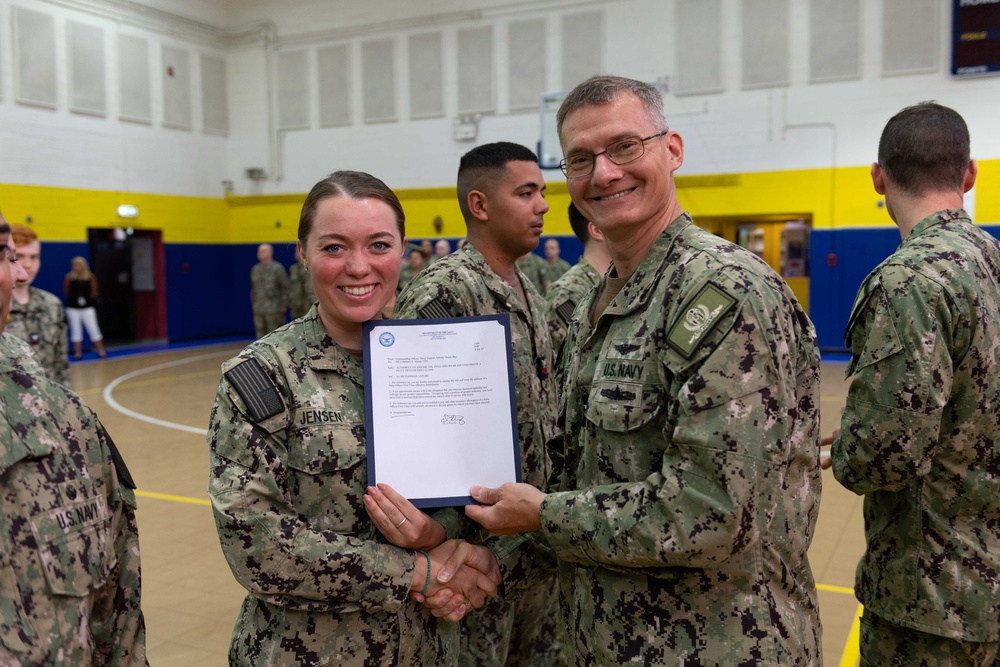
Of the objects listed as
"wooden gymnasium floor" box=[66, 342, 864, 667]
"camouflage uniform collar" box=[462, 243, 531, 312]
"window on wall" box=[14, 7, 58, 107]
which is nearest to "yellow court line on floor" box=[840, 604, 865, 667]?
"wooden gymnasium floor" box=[66, 342, 864, 667]

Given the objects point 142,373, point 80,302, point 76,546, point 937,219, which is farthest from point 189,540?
point 80,302

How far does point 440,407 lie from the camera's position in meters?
1.92

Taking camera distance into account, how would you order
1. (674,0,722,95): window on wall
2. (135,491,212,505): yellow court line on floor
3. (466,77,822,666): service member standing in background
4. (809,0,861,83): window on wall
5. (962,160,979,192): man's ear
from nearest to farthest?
(466,77,822,666): service member standing in background < (962,160,979,192): man's ear < (135,491,212,505): yellow court line on floor < (809,0,861,83): window on wall < (674,0,722,95): window on wall

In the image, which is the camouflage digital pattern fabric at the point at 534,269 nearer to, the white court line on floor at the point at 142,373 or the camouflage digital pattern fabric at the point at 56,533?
the white court line on floor at the point at 142,373

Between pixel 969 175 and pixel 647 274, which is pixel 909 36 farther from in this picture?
pixel 647 274

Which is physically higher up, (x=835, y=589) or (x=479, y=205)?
(x=479, y=205)

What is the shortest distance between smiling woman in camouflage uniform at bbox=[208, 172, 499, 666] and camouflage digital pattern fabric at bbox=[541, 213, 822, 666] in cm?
42

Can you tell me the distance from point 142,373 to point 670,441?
13.1 meters

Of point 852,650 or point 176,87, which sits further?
point 176,87

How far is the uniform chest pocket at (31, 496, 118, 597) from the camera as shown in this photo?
141 cm

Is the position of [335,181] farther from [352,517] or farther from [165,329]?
[165,329]

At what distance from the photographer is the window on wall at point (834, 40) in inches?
→ 523

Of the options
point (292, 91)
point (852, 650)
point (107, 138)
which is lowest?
point (852, 650)

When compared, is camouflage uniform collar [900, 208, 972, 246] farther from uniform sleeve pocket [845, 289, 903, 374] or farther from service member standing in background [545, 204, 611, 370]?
service member standing in background [545, 204, 611, 370]
